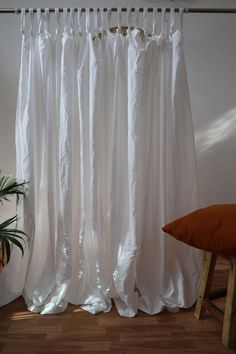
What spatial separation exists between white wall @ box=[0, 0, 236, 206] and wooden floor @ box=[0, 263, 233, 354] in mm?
1083

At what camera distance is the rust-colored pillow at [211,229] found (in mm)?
1311

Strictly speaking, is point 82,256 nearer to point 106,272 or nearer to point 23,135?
point 106,272

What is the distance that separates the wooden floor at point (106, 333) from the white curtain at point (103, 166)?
0.06 m

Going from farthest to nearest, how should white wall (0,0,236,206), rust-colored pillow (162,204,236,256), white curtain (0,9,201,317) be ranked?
white wall (0,0,236,206) → white curtain (0,9,201,317) → rust-colored pillow (162,204,236,256)

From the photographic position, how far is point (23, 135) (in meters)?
1.66

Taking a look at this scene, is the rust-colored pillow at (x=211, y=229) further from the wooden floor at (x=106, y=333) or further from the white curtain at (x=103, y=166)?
the wooden floor at (x=106, y=333)

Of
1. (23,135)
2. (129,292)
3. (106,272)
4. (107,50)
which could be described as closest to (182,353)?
(129,292)

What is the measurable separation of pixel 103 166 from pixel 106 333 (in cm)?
88

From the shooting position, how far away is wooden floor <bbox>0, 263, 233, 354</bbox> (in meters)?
1.41

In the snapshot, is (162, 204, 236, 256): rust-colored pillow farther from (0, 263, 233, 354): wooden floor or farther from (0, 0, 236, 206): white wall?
(0, 0, 236, 206): white wall

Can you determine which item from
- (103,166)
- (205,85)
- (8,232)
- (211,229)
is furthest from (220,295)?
(205,85)

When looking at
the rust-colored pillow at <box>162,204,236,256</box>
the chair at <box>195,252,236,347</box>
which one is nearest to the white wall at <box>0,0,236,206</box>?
the chair at <box>195,252,236,347</box>

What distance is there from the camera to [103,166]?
1.76 meters

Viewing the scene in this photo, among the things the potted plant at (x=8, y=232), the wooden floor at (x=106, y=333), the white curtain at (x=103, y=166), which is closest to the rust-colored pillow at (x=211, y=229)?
the white curtain at (x=103, y=166)
